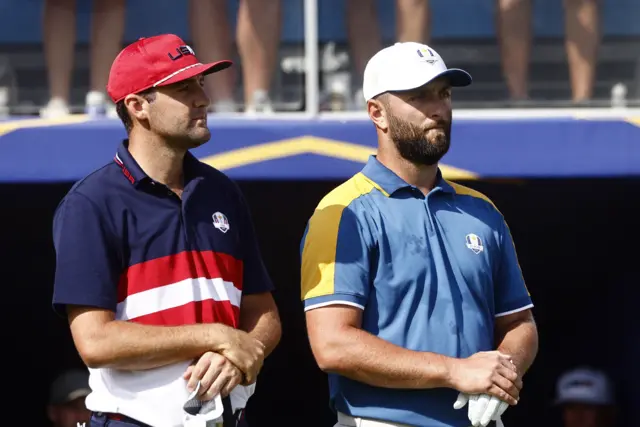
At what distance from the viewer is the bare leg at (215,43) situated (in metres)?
4.75

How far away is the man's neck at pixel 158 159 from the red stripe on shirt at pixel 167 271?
22 cm

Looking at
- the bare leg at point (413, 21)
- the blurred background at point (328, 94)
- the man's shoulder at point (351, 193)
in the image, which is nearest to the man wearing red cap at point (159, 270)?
the man's shoulder at point (351, 193)

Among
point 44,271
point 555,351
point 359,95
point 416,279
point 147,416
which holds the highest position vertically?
point 359,95

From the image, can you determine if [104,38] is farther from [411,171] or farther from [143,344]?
[143,344]

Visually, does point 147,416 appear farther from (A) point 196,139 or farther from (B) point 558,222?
(B) point 558,222

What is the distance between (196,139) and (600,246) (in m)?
3.45

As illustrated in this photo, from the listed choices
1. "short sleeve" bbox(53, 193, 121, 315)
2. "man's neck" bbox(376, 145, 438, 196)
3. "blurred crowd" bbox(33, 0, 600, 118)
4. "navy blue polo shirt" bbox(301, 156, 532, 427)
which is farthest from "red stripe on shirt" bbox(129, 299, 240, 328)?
"blurred crowd" bbox(33, 0, 600, 118)

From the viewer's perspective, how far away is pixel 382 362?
9.92 feet

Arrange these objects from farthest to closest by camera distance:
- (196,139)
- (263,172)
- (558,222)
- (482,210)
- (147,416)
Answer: (558,222) → (263,172) → (482,210) → (196,139) → (147,416)

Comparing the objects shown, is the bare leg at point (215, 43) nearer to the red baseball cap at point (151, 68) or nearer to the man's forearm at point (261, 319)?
the red baseball cap at point (151, 68)

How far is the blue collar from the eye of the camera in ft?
10.8

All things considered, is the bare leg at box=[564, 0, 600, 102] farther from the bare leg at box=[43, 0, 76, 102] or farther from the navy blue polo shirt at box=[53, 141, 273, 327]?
the navy blue polo shirt at box=[53, 141, 273, 327]

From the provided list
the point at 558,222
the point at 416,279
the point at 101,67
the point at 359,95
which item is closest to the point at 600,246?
the point at 558,222

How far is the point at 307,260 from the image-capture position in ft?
10.6
